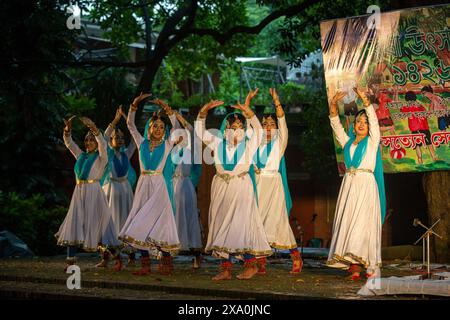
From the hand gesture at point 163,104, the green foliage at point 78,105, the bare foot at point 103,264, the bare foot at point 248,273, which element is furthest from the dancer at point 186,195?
the green foliage at point 78,105

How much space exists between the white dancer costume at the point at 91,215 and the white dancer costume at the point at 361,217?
3370mm

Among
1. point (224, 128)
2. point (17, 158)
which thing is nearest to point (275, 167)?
point (224, 128)

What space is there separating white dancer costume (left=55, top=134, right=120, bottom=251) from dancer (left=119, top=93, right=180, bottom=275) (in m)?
1.00

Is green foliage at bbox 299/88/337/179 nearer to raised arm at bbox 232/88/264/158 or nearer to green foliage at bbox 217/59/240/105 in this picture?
green foliage at bbox 217/59/240/105

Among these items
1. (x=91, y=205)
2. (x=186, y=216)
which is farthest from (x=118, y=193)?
(x=186, y=216)

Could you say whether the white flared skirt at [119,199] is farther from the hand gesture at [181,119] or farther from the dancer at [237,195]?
the dancer at [237,195]

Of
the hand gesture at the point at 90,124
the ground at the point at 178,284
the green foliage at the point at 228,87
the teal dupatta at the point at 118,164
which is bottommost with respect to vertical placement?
the ground at the point at 178,284

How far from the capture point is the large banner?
15.1m

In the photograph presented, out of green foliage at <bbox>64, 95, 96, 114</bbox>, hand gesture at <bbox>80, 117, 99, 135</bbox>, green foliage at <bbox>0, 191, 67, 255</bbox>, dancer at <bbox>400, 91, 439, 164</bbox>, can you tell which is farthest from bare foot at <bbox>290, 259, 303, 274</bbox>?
green foliage at <bbox>64, 95, 96, 114</bbox>

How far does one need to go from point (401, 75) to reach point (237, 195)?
3540 mm

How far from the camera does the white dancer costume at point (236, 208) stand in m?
13.2
